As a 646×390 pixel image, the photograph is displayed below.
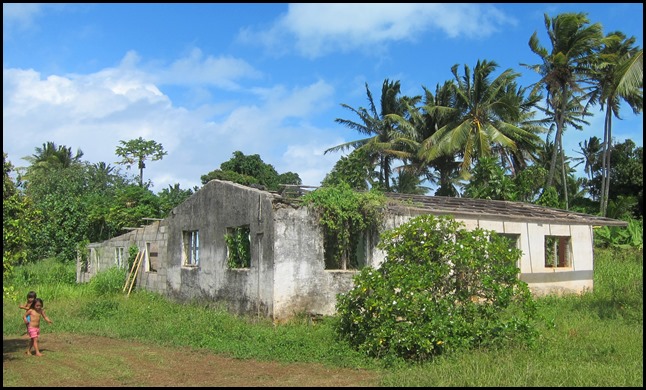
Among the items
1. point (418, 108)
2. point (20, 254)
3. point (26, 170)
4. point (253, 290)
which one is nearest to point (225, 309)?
point (253, 290)

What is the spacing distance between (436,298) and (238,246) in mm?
6045

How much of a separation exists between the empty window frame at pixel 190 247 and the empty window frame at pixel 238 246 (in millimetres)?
2211

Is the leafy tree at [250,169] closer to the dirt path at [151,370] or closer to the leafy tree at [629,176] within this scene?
the leafy tree at [629,176]

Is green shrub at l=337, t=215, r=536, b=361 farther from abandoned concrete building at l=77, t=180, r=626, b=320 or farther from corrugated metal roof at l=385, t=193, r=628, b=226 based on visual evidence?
corrugated metal roof at l=385, t=193, r=628, b=226

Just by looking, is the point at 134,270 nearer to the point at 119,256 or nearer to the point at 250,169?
the point at 119,256

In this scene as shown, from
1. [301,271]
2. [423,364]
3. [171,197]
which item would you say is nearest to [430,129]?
[171,197]

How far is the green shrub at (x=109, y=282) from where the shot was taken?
1880cm

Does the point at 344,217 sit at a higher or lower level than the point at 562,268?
higher

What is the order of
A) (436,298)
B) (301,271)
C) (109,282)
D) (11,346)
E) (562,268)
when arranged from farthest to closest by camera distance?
1. (109,282)
2. (562,268)
3. (301,271)
4. (11,346)
5. (436,298)

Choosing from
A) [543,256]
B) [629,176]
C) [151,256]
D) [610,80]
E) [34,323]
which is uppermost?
[610,80]

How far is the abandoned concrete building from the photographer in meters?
12.6

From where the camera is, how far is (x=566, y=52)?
25781 mm

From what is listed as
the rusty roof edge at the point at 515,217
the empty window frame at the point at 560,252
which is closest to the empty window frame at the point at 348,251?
the rusty roof edge at the point at 515,217

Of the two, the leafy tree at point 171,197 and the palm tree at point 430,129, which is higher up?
the palm tree at point 430,129
